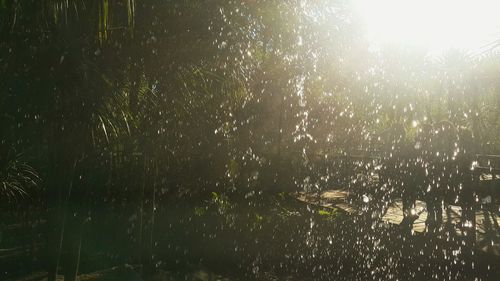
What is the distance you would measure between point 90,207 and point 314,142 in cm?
518

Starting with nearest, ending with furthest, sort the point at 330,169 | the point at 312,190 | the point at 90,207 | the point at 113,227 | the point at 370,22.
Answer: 1. the point at 90,207
2. the point at 113,227
3. the point at 370,22
4. the point at 330,169
5. the point at 312,190

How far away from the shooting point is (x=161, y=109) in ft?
15.5

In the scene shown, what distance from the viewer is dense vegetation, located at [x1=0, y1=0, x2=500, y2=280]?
3416 millimetres

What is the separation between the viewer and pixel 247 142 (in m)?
6.64

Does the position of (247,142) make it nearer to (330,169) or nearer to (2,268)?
(2,268)

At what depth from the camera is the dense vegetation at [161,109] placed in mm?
3416

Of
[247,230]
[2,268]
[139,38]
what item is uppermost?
[139,38]

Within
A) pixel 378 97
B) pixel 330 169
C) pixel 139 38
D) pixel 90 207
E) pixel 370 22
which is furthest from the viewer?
pixel 330 169

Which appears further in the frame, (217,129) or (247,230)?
(247,230)

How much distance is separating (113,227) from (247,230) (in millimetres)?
2068

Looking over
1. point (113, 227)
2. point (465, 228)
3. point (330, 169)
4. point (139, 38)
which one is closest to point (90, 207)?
point (113, 227)

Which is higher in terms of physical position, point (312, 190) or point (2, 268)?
point (312, 190)

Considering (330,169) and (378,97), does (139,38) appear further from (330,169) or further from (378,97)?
(330,169)

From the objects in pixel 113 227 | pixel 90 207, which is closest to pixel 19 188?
pixel 113 227
